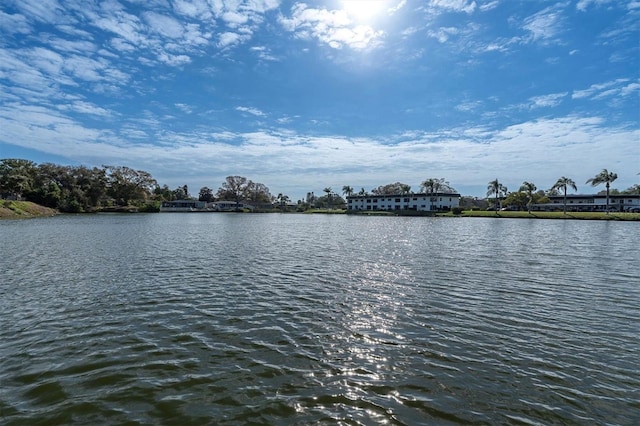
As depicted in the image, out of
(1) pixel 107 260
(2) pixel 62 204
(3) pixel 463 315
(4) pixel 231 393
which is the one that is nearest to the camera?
(4) pixel 231 393

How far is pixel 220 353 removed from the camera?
8.30 meters

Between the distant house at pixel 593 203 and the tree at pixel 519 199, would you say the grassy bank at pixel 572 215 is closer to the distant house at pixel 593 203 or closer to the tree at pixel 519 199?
the tree at pixel 519 199

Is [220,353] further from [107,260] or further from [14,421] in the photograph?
[107,260]

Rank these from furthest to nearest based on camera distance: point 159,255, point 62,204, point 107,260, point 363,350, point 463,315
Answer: point 62,204 < point 159,255 < point 107,260 < point 463,315 < point 363,350

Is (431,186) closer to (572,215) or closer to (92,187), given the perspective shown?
(572,215)

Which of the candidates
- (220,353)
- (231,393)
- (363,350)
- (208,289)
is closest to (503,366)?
(363,350)

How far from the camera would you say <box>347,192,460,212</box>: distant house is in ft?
502

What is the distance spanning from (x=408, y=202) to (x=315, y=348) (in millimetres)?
160288

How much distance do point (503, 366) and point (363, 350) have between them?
329 cm

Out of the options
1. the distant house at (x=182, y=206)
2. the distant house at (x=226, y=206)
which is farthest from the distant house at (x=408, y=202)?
the distant house at (x=182, y=206)

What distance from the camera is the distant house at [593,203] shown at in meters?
132

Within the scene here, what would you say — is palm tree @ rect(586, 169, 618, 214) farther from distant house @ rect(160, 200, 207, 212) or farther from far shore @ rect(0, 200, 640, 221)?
distant house @ rect(160, 200, 207, 212)

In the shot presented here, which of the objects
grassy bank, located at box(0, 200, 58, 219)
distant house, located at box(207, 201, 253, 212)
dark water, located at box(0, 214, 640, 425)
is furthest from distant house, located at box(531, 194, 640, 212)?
grassy bank, located at box(0, 200, 58, 219)

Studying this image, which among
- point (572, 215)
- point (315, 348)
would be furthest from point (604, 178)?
point (315, 348)
